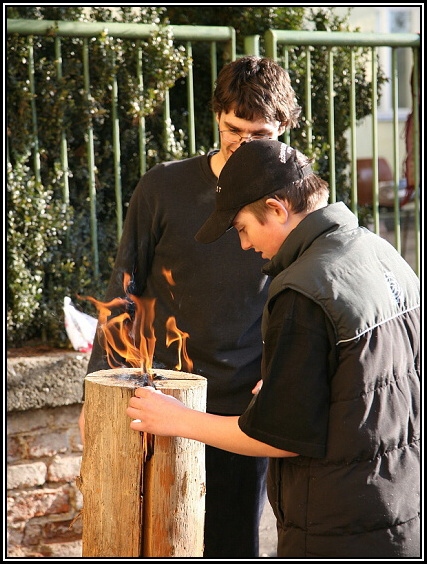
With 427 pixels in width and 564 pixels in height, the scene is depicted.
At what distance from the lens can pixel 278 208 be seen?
2297mm

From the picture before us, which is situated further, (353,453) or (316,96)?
(316,96)

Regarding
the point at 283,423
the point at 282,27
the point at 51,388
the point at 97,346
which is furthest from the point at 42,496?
the point at 282,27

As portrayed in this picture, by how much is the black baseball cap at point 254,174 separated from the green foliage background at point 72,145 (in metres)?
2.58

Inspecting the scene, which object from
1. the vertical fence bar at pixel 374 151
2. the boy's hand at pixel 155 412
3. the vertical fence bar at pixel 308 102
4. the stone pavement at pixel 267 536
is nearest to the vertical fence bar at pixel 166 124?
the vertical fence bar at pixel 308 102

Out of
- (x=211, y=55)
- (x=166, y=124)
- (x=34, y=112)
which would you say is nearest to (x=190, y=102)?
(x=166, y=124)

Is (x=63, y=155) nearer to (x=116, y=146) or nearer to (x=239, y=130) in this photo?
(x=116, y=146)

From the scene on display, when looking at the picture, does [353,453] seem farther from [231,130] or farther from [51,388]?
[51,388]

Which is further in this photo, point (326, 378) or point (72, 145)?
point (72, 145)

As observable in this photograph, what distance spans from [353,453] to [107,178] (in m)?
3.33

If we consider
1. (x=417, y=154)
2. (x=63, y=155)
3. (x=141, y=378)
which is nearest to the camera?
(x=141, y=378)

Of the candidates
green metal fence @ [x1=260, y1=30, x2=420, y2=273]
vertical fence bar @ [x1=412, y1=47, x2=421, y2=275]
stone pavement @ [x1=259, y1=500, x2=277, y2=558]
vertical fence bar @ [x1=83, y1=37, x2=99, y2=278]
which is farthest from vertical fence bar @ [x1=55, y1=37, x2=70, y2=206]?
vertical fence bar @ [x1=412, y1=47, x2=421, y2=275]

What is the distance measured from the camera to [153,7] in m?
5.37

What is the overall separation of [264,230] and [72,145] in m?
3.02

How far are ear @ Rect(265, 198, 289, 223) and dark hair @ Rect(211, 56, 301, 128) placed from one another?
928 millimetres
